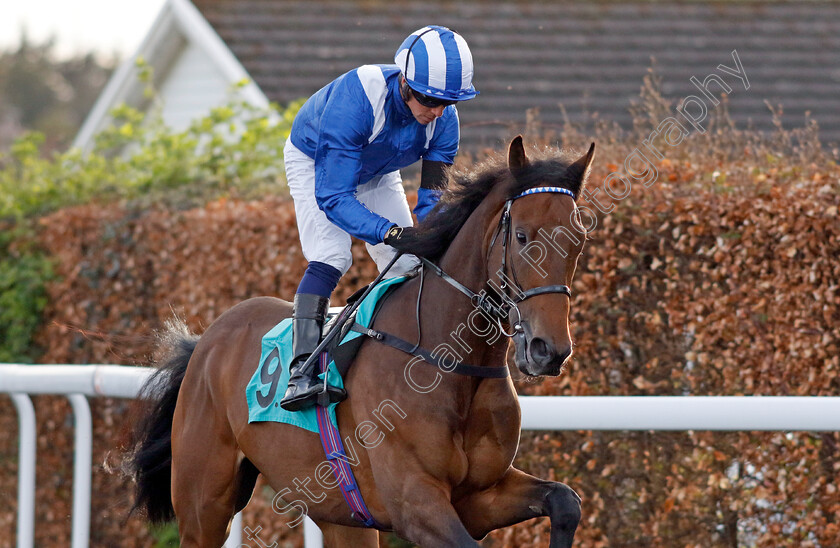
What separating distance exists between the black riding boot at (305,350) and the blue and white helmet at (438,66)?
0.86 m

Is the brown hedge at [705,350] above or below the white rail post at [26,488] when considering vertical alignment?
above

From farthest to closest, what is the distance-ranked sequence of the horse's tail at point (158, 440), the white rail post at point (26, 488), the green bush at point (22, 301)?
the green bush at point (22, 301)
the white rail post at point (26, 488)
the horse's tail at point (158, 440)

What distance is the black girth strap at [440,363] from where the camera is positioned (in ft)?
10.5

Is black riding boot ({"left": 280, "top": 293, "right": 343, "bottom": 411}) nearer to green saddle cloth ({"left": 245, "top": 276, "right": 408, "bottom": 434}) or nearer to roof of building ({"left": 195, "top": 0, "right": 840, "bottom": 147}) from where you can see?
green saddle cloth ({"left": 245, "top": 276, "right": 408, "bottom": 434})

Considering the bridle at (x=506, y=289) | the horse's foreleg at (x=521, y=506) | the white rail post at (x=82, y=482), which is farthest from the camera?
the white rail post at (x=82, y=482)

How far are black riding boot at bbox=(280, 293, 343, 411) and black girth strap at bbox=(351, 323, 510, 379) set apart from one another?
0.82 feet

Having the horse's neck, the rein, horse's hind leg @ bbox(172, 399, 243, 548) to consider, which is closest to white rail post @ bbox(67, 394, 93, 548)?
horse's hind leg @ bbox(172, 399, 243, 548)

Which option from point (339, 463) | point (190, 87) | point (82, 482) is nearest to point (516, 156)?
point (339, 463)

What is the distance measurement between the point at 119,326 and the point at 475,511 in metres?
4.02

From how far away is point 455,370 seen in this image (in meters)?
3.20

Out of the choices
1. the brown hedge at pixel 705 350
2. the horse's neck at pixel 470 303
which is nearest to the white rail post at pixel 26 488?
the brown hedge at pixel 705 350

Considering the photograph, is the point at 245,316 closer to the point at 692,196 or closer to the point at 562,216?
the point at 562,216

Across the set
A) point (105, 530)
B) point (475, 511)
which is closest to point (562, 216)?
point (475, 511)

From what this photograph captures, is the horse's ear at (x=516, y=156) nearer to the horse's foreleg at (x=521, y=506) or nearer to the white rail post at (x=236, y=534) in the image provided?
the horse's foreleg at (x=521, y=506)
